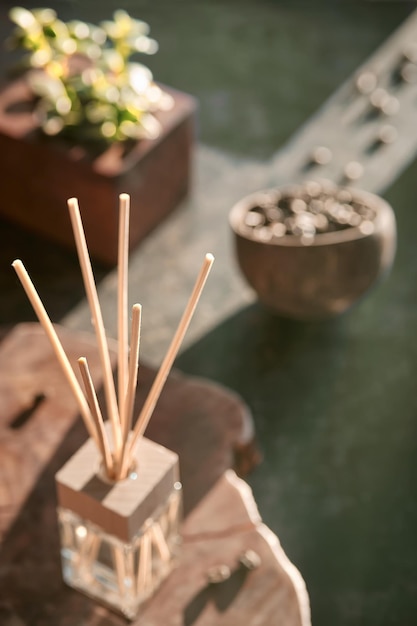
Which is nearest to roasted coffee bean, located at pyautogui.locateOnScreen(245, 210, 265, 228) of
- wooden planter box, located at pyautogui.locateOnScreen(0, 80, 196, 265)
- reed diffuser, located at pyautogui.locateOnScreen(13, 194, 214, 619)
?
wooden planter box, located at pyautogui.locateOnScreen(0, 80, 196, 265)

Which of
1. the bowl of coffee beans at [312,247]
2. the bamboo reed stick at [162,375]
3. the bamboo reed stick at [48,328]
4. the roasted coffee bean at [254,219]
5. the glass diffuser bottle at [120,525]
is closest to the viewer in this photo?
the bamboo reed stick at [48,328]

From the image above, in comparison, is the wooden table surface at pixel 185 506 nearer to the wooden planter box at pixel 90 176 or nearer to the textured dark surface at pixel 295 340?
the textured dark surface at pixel 295 340

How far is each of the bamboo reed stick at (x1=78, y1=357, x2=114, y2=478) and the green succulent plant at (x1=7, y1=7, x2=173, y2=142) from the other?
1952 mm

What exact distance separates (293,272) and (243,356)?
0.34 metres

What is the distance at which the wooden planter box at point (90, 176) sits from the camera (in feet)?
11.5

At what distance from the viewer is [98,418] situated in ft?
5.31

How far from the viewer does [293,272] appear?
3164 millimetres

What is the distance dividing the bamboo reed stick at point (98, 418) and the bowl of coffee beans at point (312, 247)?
1484 millimetres

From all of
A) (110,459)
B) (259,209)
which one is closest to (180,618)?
(110,459)

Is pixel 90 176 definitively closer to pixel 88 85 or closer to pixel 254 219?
pixel 88 85

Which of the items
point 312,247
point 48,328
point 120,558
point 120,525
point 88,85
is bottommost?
point 88,85

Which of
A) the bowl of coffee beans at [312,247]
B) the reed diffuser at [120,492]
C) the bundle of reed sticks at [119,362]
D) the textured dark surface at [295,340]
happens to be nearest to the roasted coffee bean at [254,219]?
the bowl of coffee beans at [312,247]

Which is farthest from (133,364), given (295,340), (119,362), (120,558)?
(295,340)

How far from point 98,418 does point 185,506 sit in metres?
0.53
